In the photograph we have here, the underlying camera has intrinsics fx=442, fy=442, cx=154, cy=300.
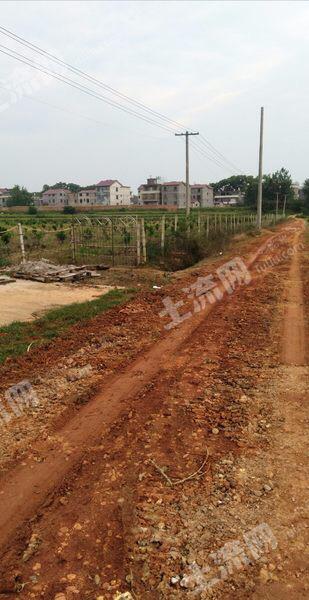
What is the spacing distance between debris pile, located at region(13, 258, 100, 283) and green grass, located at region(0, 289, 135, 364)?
10.1ft

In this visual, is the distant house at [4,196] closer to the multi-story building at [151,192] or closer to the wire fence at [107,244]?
the multi-story building at [151,192]

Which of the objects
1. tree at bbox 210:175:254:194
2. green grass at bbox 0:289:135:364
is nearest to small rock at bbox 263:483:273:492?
green grass at bbox 0:289:135:364

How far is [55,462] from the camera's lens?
3.76 m

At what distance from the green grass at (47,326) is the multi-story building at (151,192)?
97.0 metres

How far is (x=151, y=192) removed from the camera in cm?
10588

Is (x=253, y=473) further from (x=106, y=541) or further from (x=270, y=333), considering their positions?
(x=270, y=333)

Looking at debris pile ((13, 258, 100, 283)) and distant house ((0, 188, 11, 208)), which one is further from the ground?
distant house ((0, 188, 11, 208))

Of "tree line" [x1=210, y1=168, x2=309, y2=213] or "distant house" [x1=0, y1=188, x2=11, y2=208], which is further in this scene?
"distant house" [x1=0, y1=188, x2=11, y2=208]

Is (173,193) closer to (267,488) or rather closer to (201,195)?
(201,195)

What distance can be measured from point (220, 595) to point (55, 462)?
1.77 m

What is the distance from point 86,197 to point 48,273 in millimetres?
104007

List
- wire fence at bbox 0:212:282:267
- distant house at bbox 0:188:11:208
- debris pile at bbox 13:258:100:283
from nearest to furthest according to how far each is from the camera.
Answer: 1. debris pile at bbox 13:258:100:283
2. wire fence at bbox 0:212:282:267
3. distant house at bbox 0:188:11:208

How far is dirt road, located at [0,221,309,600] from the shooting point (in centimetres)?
265

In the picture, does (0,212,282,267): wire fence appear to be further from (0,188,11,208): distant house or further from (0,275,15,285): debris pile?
(0,188,11,208): distant house
